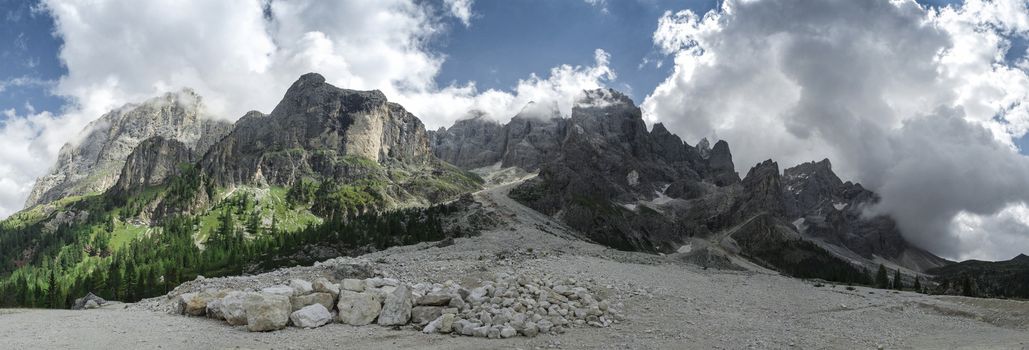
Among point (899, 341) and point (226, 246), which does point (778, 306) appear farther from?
point (226, 246)

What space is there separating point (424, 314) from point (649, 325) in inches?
491

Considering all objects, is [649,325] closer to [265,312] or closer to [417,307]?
[417,307]

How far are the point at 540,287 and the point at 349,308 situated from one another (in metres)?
11.6

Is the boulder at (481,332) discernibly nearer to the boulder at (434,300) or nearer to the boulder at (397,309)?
the boulder at (434,300)

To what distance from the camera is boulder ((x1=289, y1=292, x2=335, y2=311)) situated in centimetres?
3041

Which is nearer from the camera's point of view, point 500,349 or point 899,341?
point 500,349

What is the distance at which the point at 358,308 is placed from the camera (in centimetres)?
3002

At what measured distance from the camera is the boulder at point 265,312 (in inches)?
1086

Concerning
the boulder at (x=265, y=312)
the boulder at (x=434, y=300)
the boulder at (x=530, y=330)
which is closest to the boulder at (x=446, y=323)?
the boulder at (x=434, y=300)

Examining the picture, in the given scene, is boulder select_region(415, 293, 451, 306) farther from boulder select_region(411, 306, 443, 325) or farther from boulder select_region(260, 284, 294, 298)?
boulder select_region(260, 284, 294, 298)

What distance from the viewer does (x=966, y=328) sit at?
123 feet

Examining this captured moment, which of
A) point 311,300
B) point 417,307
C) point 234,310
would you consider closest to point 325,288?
point 311,300

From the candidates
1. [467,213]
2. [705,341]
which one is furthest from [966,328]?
[467,213]

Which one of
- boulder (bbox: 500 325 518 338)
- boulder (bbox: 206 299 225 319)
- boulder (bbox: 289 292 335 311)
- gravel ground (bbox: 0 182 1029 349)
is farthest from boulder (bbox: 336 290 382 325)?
boulder (bbox: 500 325 518 338)
